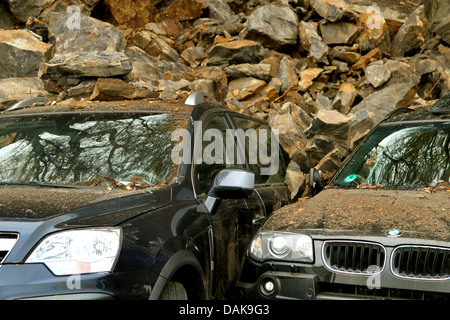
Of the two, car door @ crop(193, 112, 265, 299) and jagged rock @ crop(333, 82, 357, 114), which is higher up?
jagged rock @ crop(333, 82, 357, 114)

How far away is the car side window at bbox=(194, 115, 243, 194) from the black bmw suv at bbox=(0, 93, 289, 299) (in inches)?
0.5

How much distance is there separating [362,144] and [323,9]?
9.40m

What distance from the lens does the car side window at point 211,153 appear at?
12.0 feet

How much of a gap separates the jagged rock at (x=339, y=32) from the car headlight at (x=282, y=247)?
10.4 metres

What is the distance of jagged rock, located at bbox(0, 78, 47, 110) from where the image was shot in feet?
28.4

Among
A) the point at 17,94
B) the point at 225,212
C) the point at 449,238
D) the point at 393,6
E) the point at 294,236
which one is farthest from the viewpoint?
the point at 393,6

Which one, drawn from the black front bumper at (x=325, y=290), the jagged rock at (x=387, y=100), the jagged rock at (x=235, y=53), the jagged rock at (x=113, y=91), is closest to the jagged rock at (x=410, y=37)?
the jagged rock at (x=387, y=100)

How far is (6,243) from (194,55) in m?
11.2

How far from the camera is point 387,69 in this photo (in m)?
11.6

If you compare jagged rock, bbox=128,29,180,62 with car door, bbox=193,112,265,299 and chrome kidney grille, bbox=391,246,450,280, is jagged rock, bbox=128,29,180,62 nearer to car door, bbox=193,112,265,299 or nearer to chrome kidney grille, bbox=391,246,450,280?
car door, bbox=193,112,265,299

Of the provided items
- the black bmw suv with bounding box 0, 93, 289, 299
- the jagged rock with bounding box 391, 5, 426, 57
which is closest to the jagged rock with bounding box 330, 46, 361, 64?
the jagged rock with bounding box 391, 5, 426, 57

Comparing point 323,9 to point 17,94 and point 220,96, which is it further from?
point 17,94

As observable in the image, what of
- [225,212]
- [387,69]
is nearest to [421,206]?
[225,212]
